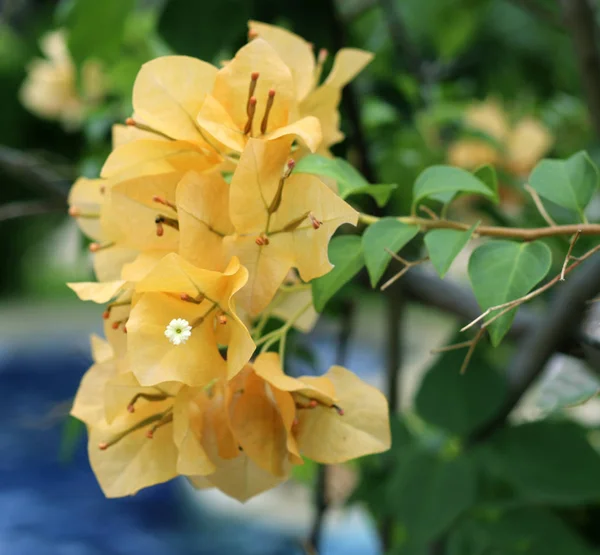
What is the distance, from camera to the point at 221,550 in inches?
94.2

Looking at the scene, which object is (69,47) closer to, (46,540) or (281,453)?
(281,453)

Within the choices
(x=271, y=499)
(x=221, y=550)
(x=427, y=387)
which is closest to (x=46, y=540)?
(x=221, y=550)

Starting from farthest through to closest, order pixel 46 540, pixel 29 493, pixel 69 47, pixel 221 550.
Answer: pixel 29 493
pixel 46 540
pixel 221 550
pixel 69 47

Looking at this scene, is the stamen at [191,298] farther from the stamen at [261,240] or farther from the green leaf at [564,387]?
the green leaf at [564,387]

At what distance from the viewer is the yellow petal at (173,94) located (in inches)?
9.9

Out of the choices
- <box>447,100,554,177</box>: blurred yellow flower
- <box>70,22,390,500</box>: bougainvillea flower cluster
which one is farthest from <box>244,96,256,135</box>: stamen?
<box>447,100,554,177</box>: blurred yellow flower

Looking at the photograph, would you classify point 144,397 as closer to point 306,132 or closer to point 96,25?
point 306,132

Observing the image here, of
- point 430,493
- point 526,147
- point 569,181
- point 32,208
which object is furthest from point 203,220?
point 526,147

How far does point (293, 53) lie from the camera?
0.28 m

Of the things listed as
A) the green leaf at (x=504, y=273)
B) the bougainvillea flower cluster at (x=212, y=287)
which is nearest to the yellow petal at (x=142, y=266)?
the bougainvillea flower cluster at (x=212, y=287)

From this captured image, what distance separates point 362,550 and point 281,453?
213 cm

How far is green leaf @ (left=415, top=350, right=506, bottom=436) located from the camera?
45 cm

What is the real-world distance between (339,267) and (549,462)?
0.25 meters

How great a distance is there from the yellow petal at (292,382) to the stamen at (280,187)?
5 cm
